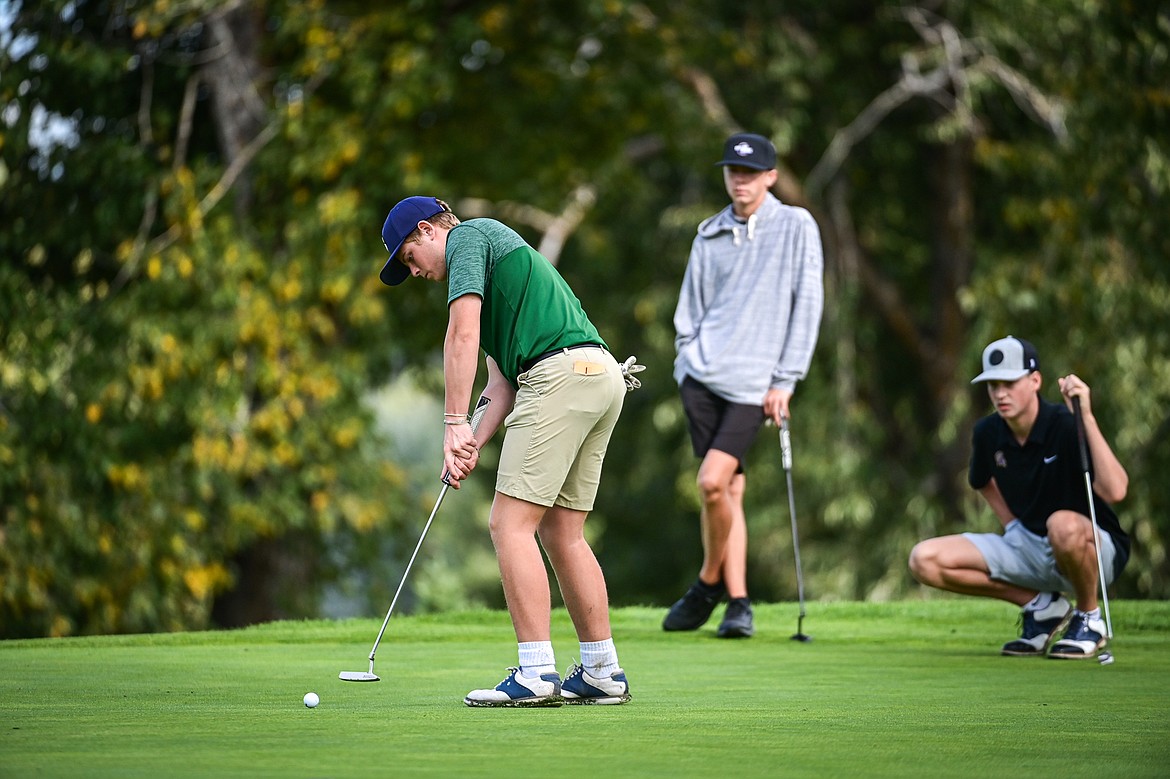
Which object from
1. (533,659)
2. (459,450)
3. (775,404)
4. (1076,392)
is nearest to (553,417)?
(459,450)

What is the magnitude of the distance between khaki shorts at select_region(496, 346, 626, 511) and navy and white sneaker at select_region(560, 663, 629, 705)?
56 centimetres

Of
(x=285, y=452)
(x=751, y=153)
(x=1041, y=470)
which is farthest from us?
(x=285, y=452)

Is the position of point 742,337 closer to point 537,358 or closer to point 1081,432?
point 1081,432

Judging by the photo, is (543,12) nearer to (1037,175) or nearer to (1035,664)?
(1037,175)

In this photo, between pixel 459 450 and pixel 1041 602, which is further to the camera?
pixel 1041 602

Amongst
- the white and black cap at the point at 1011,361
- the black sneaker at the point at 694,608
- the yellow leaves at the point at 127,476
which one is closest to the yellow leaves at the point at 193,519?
the yellow leaves at the point at 127,476

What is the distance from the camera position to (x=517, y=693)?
5.19m

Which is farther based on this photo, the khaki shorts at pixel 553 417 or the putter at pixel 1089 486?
the putter at pixel 1089 486

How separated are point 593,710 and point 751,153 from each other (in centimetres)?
335

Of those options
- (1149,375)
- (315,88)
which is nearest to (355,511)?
(315,88)

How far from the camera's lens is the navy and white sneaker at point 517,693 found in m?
5.18

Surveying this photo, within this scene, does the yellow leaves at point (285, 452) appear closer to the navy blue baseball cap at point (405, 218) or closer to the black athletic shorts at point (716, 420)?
the black athletic shorts at point (716, 420)

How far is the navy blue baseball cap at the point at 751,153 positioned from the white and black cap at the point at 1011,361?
4.40 ft

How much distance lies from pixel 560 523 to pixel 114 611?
9342mm
